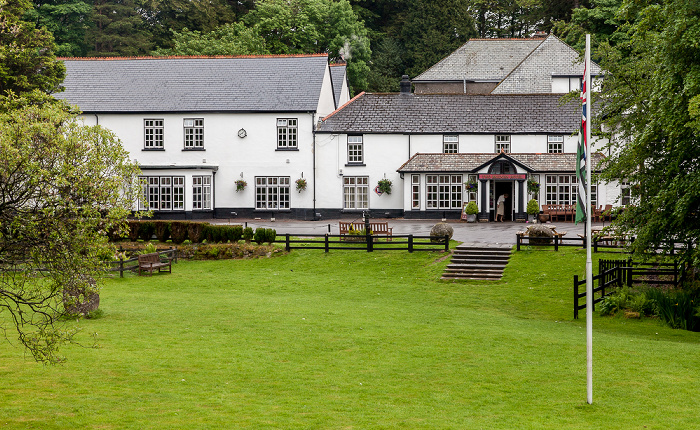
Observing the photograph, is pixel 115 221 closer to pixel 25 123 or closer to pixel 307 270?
pixel 25 123

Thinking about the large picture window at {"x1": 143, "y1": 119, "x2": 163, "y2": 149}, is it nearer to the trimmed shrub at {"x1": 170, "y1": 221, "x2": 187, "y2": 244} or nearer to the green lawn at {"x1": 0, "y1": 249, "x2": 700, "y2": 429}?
the trimmed shrub at {"x1": 170, "y1": 221, "x2": 187, "y2": 244}

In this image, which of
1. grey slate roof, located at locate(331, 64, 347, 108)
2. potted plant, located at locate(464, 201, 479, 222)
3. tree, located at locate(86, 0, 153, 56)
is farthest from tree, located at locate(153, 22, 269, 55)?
potted plant, located at locate(464, 201, 479, 222)

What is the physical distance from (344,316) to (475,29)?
55301 millimetres

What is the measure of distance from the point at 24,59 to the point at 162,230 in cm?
937

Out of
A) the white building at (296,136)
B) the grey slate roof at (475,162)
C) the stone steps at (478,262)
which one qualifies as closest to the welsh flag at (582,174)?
the stone steps at (478,262)

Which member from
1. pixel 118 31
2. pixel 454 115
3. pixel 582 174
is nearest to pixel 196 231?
pixel 454 115

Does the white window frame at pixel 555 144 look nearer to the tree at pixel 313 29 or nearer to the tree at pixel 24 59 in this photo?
the tree at pixel 313 29

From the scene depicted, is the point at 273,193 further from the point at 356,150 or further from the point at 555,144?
the point at 555,144

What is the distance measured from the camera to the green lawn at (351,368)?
10773 mm

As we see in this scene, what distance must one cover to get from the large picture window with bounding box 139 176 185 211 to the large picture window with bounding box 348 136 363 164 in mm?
9299

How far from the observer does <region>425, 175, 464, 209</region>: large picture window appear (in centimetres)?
4162

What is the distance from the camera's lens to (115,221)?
441 inches

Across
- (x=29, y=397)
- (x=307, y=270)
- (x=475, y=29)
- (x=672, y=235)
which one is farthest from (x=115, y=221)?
(x=475, y=29)

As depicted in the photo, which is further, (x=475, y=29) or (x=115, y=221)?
(x=475, y=29)
